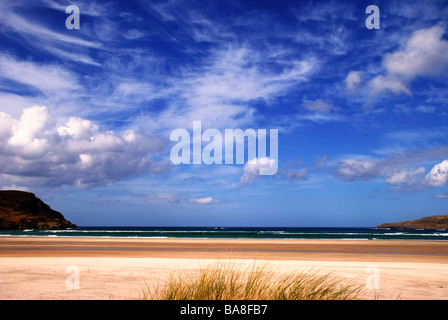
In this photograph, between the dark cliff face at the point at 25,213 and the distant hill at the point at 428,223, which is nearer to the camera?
the dark cliff face at the point at 25,213

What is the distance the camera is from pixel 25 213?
395 ft

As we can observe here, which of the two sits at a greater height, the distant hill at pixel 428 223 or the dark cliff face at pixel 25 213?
the dark cliff face at pixel 25 213

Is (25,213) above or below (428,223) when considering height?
above

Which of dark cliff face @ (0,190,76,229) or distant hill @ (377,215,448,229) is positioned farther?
distant hill @ (377,215,448,229)

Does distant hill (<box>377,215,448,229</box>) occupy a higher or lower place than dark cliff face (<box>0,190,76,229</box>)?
lower

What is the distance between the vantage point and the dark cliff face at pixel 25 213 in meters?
106

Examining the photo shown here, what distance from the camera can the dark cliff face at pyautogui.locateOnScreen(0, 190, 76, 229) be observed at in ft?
347

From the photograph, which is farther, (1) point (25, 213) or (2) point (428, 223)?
(2) point (428, 223)
